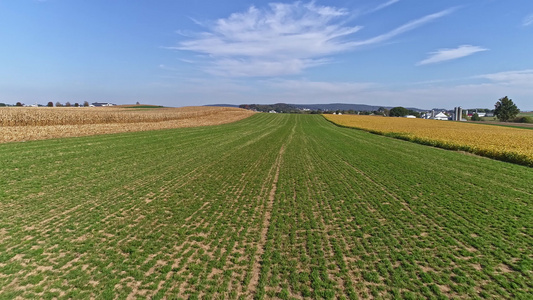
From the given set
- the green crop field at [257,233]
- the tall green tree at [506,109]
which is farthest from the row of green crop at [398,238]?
the tall green tree at [506,109]

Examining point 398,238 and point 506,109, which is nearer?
point 398,238

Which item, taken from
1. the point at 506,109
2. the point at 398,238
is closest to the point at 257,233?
the point at 398,238

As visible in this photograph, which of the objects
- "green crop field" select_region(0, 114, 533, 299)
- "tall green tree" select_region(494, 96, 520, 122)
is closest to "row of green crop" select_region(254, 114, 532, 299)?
"green crop field" select_region(0, 114, 533, 299)

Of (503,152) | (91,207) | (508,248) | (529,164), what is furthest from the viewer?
(503,152)

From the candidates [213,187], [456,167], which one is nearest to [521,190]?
[456,167]

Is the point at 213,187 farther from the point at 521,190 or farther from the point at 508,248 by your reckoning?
the point at 521,190

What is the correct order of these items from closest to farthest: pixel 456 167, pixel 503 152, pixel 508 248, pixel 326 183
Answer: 1. pixel 508 248
2. pixel 326 183
3. pixel 456 167
4. pixel 503 152

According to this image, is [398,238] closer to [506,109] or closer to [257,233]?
[257,233]
